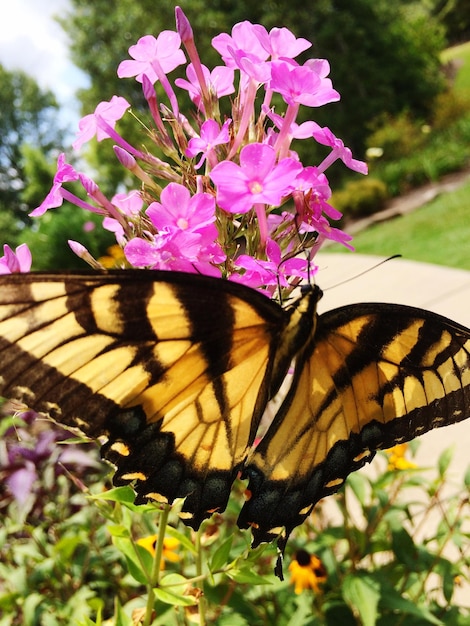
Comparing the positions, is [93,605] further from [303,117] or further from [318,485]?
[303,117]

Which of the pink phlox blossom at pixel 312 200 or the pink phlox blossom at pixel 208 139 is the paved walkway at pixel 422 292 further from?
the pink phlox blossom at pixel 208 139

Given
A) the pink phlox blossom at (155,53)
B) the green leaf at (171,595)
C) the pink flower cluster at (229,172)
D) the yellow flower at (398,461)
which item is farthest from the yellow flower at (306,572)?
the pink phlox blossom at (155,53)

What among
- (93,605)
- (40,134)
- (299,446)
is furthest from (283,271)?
(40,134)

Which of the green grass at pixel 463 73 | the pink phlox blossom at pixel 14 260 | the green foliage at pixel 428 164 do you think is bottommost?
the pink phlox blossom at pixel 14 260

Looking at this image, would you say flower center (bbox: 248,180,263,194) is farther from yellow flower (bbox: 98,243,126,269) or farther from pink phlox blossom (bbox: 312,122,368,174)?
yellow flower (bbox: 98,243,126,269)

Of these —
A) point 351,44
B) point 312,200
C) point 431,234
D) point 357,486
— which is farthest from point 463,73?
point 312,200

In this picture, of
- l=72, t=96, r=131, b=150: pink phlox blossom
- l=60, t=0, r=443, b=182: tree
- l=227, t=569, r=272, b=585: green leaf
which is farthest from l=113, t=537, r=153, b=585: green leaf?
l=60, t=0, r=443, b=182: tree
